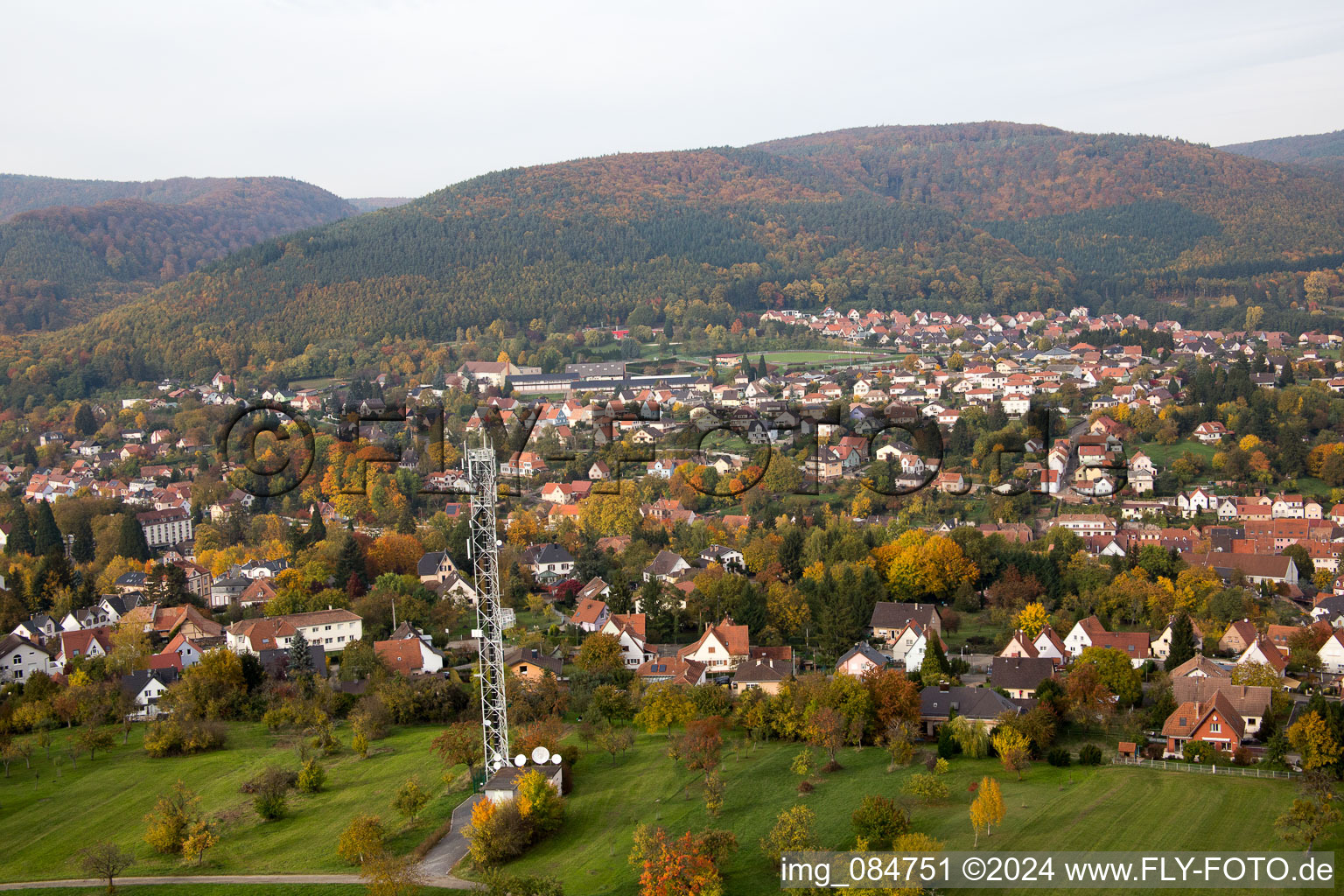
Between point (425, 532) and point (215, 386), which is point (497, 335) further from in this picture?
point (425, 532)

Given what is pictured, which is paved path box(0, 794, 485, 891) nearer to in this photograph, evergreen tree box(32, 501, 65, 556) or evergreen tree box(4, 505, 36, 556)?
evergreen tree box(32, 501, 65, 556)

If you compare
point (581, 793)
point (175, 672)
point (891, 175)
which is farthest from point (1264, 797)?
point (891, 175)

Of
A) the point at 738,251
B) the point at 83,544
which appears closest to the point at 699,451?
the point at 83,544

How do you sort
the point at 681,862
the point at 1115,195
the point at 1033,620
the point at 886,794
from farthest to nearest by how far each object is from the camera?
the point at 1115,195
the point at 1033,620
the point at 886,794
the point at 681,862

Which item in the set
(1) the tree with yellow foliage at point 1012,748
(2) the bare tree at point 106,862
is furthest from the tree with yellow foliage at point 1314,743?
(2) the bare tree at point 106,862

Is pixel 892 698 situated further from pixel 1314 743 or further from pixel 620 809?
pixel 1314 743

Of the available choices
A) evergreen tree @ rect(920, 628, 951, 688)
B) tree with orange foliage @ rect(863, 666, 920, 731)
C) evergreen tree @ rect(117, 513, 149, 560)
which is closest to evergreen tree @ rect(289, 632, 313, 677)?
tree with orange foliage @ rect(863, 666, 920, 731)

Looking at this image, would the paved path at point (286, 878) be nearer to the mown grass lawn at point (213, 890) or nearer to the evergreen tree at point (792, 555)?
the mown grass lawn at point (213, 890)
